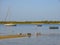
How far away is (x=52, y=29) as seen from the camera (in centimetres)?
564

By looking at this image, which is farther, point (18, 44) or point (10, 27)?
point (10, 27)

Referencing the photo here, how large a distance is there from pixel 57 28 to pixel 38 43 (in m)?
1.87

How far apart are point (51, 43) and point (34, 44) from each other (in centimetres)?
31

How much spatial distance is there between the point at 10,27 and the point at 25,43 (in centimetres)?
234

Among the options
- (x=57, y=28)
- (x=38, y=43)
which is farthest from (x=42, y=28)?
(x=38, y=43)

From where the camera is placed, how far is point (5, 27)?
567 cm

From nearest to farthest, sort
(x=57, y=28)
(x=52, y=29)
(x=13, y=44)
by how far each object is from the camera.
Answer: (x=13, y=44)
(x=57, y=28)
(x=52, y=29)

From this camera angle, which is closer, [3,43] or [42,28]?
[3,43]

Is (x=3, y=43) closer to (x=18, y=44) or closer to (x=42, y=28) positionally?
(x=18, y=44)

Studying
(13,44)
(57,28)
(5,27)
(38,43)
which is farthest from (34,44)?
(5,27)

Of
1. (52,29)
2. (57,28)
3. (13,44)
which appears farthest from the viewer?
(52,29)

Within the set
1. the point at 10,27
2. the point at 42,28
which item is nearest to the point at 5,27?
the point at 10,27

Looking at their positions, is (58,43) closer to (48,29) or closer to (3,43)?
(3,43)

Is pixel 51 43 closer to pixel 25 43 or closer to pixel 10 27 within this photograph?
pixel 25 43
